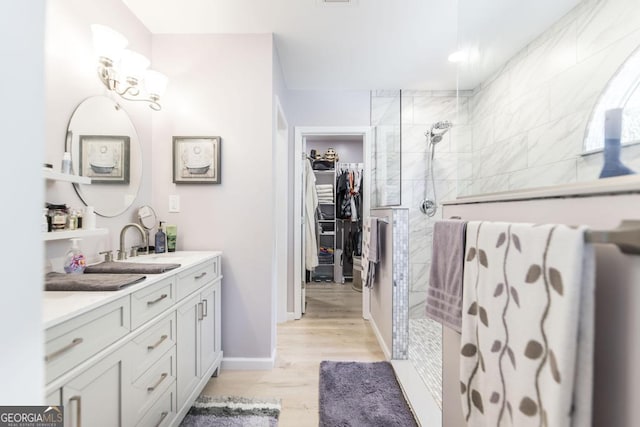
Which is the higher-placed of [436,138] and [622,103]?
[436,138]

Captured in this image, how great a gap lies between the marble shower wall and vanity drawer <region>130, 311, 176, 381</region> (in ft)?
7.79

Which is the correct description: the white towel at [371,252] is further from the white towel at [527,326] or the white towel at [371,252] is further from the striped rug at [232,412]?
the white towel at [527,326]

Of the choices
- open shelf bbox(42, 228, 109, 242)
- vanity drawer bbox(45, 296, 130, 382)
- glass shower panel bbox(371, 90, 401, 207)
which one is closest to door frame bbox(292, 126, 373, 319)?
glass shower panel bbox(371, 90, 401, 207)

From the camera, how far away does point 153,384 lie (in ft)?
3.76

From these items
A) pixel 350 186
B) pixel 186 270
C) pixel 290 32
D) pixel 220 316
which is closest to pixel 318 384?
pixel 220 316

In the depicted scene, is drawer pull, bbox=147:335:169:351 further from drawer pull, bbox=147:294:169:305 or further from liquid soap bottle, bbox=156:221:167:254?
liquid soap bottle, bbox=156:221:167:254

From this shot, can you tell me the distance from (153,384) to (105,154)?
1308 mm

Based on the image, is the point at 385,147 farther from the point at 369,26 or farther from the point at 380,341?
the point at 380,341

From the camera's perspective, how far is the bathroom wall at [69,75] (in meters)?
1.21

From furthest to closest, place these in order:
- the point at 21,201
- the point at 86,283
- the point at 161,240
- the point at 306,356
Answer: the point at 306,356, the point at 161,240, the point at 86,283, the point at 21,201

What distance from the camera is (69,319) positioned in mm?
758

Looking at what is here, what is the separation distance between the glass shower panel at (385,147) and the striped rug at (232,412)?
1.94 meters

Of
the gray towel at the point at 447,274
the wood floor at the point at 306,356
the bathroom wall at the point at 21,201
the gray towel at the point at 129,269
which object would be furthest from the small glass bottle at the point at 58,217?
the gray towel at the point at 447,274

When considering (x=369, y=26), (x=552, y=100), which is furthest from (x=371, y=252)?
(x=369, y=26)
